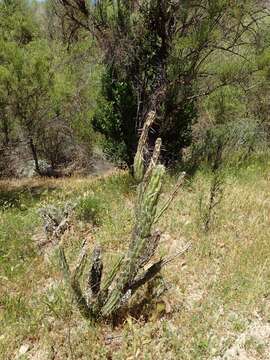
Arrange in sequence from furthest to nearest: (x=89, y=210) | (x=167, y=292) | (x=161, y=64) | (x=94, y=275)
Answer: (x=161, y=64)
(x=89, y=210)
(x=167, y=292)
(x=94, y=275)

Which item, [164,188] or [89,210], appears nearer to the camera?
[89,210]

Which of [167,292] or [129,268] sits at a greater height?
[129,268]

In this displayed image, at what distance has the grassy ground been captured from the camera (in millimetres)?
3072

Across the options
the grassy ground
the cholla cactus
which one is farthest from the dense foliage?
the cholla cactus

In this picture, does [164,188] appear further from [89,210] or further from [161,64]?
[161,64]

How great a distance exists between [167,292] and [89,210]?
211 cm

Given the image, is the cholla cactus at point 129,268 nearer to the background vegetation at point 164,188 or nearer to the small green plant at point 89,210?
the background vegetation at point 164,188

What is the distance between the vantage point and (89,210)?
5336 millimetres

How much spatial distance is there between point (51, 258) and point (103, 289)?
130 centimetres

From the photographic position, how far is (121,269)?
10.5ft

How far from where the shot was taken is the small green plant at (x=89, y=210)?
5.19 metres

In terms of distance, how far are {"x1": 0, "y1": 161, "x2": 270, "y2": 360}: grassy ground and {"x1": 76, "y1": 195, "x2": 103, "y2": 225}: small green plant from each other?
2.0 inches

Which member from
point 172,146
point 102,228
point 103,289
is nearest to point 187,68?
point 172,146

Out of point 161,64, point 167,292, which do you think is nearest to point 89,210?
point 167,292
